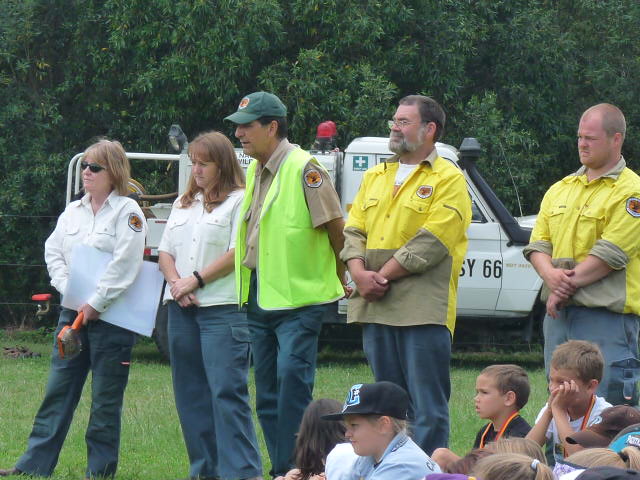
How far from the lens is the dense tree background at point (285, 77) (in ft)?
49.5

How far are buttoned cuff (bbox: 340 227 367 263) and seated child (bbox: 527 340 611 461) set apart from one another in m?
1.10

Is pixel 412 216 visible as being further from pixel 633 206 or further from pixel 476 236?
pixel 476 236

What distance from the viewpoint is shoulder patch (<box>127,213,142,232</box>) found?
635 centimetres

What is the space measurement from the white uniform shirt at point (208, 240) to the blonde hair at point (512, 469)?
261cm

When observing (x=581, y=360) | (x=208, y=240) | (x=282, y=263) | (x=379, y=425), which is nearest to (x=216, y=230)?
(x=208, y=240)

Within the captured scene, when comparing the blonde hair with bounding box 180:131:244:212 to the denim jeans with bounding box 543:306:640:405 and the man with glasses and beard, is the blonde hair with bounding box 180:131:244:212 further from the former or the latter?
the denim jeans with bounding box 543:306:640:405

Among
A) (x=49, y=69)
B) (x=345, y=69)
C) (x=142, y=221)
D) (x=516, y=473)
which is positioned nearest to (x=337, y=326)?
(x=345, y=69)

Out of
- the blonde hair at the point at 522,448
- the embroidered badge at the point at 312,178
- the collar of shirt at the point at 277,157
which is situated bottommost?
the blonde hair at the point at 522,448

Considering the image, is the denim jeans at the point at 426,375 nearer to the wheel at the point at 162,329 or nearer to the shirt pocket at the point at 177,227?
the shirt pocket at the point at 177,227

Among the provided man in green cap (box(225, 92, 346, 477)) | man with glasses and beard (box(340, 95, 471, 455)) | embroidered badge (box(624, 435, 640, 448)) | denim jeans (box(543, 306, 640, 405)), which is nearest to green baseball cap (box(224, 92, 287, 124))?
man in green cap (box(225, 92, 346, 477))

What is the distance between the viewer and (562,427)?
4969mm

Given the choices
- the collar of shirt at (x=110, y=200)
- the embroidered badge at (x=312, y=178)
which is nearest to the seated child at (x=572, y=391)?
the embroidered badge at (x=312, y=178)

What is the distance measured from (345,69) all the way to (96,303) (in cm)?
974

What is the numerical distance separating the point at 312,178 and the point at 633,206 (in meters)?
A: 1.58
